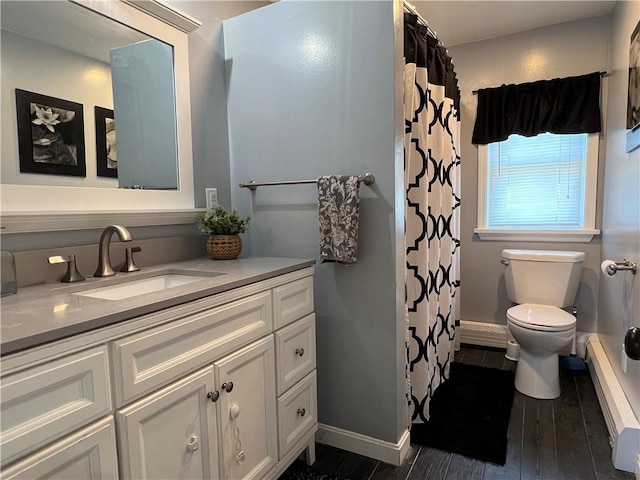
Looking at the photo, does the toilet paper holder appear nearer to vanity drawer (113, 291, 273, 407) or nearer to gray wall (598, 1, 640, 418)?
gray wall (598, 1, 640, 418)

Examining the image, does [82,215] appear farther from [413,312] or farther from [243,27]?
[413,312]

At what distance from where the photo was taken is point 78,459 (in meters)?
0.83

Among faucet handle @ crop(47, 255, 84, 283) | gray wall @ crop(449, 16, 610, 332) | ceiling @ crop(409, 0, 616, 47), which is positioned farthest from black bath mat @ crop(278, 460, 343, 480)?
ceiling @ crop(409, 0, 616, 47)

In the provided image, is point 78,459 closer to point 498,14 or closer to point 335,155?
point 335,155

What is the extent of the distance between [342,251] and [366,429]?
0.82 metres

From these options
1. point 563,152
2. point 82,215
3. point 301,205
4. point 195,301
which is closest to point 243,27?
point 301,205

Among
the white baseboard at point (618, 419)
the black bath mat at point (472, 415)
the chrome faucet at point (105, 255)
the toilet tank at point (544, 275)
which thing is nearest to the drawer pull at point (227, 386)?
the chrome faucet at point (105, 255)

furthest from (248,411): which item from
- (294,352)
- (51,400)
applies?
(51,400)

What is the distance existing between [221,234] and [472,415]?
1.58 meters

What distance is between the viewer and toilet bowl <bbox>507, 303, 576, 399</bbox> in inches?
84.6

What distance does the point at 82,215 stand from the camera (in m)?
1.34

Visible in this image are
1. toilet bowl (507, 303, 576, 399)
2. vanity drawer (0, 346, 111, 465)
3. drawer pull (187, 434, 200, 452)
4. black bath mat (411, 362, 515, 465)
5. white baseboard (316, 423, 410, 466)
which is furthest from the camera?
toilet bowl (507, 303, 576, 399)

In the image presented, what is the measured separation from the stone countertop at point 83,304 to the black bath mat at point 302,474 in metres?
0.86

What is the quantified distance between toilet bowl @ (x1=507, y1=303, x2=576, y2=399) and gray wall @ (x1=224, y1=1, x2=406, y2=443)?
943 mm
